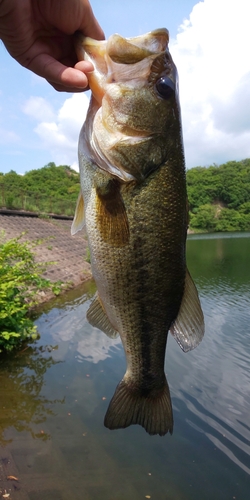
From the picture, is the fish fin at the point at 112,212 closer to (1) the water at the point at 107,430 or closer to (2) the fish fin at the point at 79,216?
(2) the fish fin at the point at 79,216

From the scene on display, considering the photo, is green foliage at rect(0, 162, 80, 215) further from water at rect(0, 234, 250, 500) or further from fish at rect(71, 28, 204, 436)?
fish at rect(71, 28, 204, 436)

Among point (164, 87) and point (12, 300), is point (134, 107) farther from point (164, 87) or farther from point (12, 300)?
point (12, 300)

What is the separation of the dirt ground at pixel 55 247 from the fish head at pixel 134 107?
1230 centimetres

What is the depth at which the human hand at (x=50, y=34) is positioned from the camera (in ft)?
7.01

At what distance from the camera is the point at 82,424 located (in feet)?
21.2

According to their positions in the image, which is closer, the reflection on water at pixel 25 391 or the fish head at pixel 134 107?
the fish head at pixel 134 107

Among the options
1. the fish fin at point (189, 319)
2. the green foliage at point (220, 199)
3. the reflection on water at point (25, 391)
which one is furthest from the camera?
the green foliage at point (220, 199)

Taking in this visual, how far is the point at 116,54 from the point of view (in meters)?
2.07

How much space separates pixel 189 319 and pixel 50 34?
2.15 m

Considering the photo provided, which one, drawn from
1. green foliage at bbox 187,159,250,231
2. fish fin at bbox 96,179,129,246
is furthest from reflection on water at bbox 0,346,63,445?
green foliage at bbox 187,159,250,231

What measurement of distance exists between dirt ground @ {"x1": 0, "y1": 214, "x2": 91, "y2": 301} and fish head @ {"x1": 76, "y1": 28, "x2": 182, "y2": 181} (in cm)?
1230

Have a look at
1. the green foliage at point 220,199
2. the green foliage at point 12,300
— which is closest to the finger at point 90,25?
the green foliage at point 12,300

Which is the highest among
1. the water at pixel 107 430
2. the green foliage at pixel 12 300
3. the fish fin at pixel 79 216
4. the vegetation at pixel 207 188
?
the vegetation at pixel 207 188

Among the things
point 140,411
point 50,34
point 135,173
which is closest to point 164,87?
point 135,173
